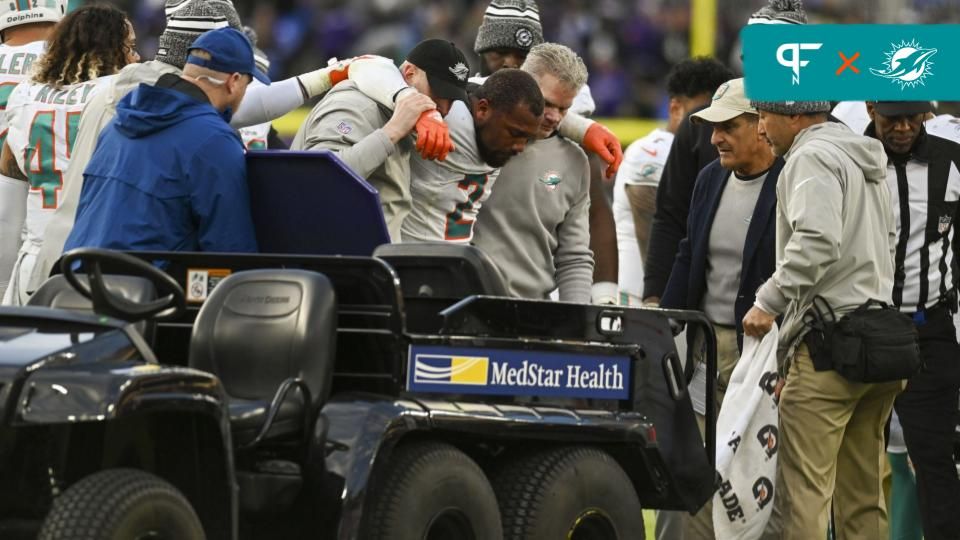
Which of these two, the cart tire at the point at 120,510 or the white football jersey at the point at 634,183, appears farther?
the white football jersey at the point at 634,183

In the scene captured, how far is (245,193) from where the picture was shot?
19.1 ft

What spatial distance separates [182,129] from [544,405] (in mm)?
1341

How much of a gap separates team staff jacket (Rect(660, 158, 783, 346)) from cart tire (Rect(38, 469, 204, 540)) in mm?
3196

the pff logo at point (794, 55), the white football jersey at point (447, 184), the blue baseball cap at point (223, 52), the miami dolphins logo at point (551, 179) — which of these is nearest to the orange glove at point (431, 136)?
the white football jersey at point (447, 184)

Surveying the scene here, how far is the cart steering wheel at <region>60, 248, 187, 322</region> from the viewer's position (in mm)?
4746

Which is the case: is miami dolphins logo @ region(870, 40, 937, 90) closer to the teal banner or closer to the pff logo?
the teal banner

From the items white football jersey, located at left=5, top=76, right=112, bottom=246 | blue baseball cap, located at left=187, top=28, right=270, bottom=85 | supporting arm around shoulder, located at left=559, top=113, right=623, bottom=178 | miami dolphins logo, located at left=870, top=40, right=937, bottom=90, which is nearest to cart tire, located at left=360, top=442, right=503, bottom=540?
blue baseball cap, located at left=187, top=28, right=270, bottom=85

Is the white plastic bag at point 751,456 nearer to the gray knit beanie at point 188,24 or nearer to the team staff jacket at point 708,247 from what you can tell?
the team staff jacket at point 708,247

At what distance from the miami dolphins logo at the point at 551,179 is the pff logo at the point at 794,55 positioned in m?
1.11

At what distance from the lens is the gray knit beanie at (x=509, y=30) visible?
8.30m

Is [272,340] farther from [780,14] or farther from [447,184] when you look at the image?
[780,14]

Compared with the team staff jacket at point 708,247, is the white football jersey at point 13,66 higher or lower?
higher

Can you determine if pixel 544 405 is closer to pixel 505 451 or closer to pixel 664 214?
pixel 505 451

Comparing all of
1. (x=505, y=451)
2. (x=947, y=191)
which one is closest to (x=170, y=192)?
(x=505, y=451)
